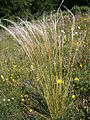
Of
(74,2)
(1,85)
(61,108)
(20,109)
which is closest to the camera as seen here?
(61,108)

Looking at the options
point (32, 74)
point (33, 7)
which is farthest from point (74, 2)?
point (32, 74)

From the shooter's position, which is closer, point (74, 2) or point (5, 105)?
point (5, 105)

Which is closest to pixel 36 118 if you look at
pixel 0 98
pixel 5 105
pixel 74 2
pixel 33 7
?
pixel 5 105

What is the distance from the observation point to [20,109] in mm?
1964

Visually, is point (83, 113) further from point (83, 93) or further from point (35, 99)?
point (35, 99)

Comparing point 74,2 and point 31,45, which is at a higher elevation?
point 74,2

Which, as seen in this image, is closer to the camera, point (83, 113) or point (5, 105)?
point (83, 113)

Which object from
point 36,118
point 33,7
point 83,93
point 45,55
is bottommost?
point 36,118

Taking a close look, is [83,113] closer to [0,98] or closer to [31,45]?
[31,45]

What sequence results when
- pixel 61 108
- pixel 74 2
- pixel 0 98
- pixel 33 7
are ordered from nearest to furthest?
1. pixel 61 108
2. pixel 0 98
3. pixel 33 7
4. pixel 74 2

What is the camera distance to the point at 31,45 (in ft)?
5.39

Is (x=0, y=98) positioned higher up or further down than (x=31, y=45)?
further down

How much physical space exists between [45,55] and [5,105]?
69 centimetres

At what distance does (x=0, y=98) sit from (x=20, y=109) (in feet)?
1.07
